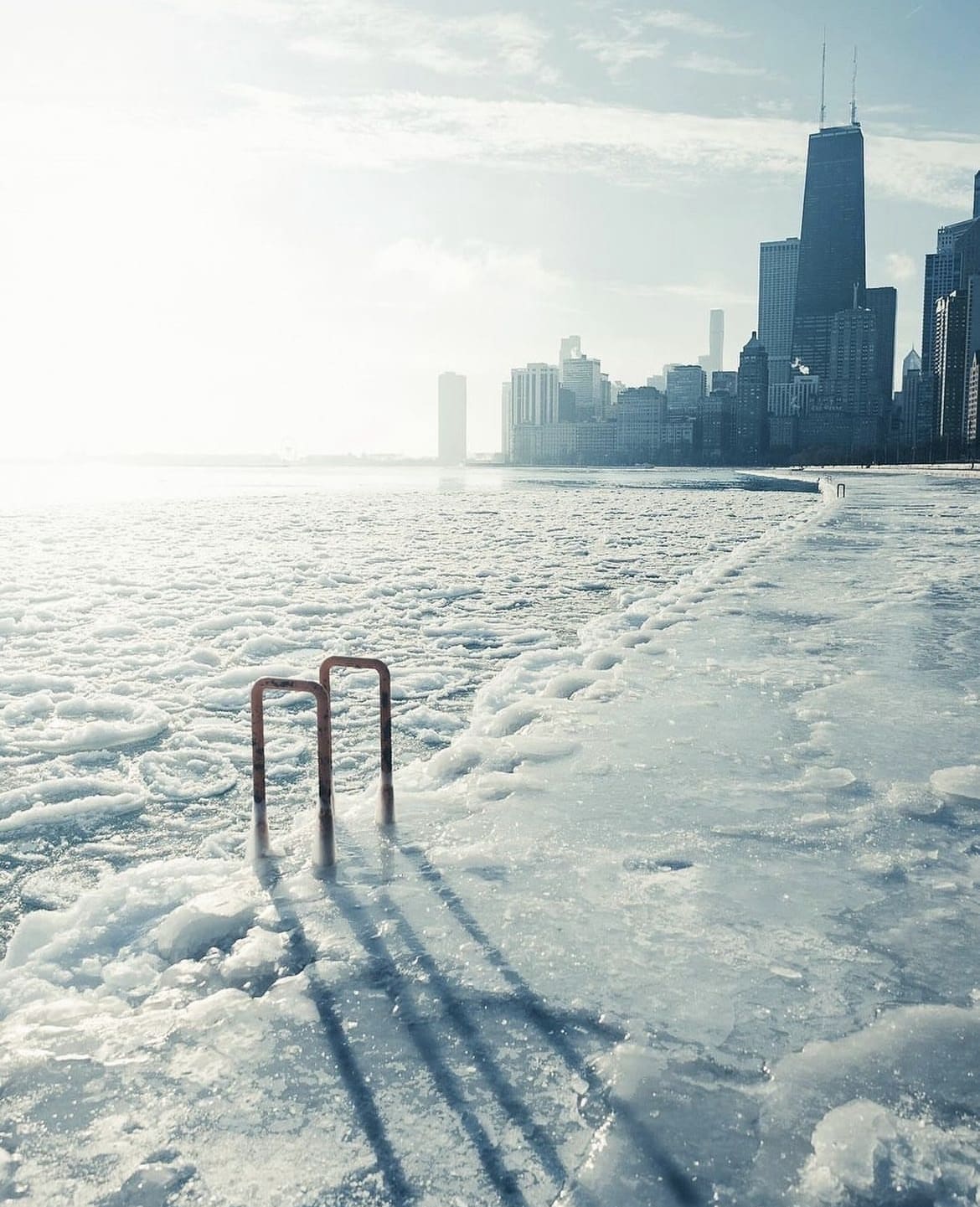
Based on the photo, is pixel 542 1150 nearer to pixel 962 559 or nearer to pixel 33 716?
pixel 33 716

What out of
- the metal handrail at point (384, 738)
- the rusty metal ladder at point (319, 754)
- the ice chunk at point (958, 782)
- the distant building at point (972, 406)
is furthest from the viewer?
the distant building at point (972, 406)

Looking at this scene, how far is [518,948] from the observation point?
135 inches

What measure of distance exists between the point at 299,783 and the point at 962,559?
1625cm

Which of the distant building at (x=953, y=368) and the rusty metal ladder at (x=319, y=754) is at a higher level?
the distant building at (x=953, y=368)

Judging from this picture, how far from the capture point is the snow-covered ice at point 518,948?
2.43 metres

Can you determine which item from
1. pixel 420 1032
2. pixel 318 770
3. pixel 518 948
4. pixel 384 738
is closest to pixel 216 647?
pixel 384 738

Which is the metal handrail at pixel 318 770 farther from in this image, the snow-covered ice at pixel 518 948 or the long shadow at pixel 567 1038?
the long shadow at pixel 567 1038

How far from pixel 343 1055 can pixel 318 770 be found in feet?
5.78

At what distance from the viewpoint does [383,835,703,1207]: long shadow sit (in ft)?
7.66

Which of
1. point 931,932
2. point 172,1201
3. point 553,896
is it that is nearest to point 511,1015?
point 553,896

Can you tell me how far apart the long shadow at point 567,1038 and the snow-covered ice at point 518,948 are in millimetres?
12

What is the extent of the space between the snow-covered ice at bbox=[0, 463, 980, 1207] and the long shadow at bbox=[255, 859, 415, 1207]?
13 millimetres

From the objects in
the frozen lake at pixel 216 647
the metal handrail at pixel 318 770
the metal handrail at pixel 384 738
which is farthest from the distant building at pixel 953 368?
the metal handrail at pixel 318 770

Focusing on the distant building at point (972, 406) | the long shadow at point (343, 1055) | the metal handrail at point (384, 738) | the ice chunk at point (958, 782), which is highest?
the distant building at point (972, 406)
